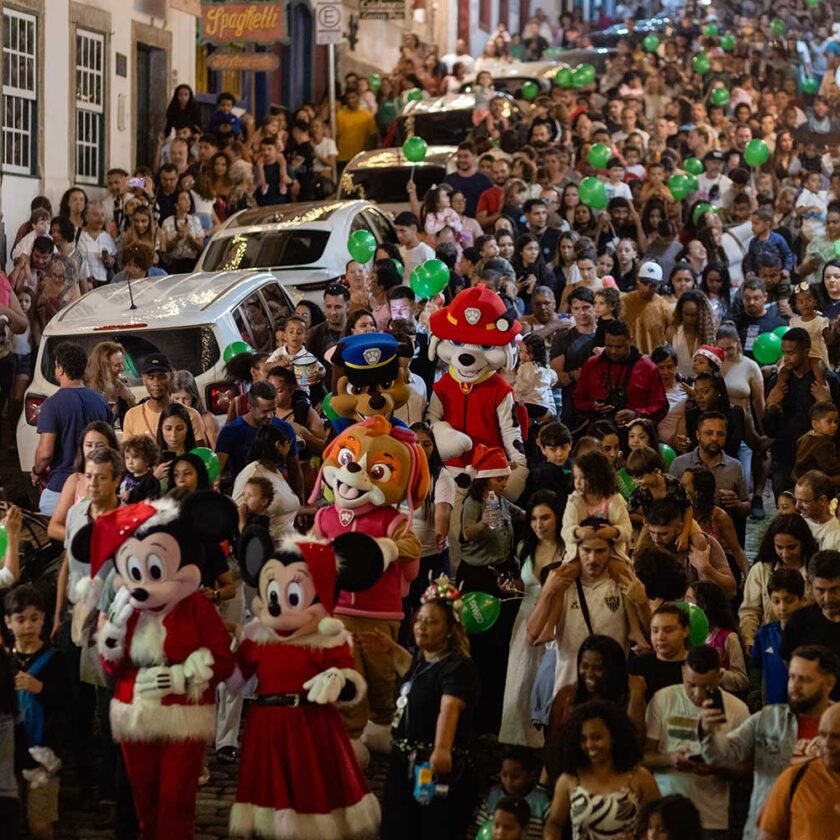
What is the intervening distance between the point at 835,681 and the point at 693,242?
1144 centimetres

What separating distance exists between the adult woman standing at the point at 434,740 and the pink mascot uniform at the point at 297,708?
0.49 ft

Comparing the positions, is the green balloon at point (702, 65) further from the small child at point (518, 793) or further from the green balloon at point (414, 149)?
the small child at point (518, 793)

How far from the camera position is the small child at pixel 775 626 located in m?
8.70

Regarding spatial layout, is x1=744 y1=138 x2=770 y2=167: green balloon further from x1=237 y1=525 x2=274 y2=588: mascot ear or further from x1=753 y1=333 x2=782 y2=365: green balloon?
x1=237 y1=525 x2=274 y2=588: mascot ear

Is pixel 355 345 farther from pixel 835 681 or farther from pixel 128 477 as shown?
pixel 835 681

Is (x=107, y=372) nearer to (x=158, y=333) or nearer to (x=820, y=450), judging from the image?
(x=158, y=333)

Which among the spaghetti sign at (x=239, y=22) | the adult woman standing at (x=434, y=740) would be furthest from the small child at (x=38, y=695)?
the spaghetti sign at (x=239, y=22)

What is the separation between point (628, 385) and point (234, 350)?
2688 millimetres

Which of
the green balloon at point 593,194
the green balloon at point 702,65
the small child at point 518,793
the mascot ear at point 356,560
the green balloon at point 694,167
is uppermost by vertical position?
the green balloon at point 702,65

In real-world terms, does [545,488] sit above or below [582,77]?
below

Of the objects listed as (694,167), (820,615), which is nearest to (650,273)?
(820,615)

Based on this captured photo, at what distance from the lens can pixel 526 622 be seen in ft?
31.8

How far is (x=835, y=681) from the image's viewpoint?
782 centimetres

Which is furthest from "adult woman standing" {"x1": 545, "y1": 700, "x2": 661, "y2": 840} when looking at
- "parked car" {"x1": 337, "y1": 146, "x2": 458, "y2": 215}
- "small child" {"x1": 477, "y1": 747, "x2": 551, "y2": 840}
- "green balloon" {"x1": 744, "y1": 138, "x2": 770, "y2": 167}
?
"green balloon" {"x1": 744, "y1": 138, "x2": 770, "y2": 167}
